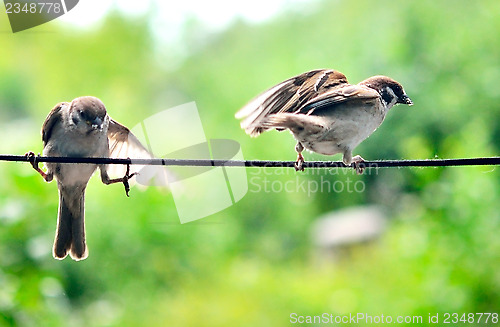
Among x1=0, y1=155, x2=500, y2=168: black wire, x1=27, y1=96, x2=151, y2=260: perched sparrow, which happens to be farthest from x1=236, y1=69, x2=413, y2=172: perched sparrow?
x1=27, y1=96, x2=151, y2=260: perched sparrow

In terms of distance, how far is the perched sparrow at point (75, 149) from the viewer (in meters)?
3.98

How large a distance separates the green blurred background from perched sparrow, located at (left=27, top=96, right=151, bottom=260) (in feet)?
5.11

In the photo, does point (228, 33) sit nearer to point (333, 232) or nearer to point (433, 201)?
point (333, 232)

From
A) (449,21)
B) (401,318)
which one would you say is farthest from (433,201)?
(449,21)

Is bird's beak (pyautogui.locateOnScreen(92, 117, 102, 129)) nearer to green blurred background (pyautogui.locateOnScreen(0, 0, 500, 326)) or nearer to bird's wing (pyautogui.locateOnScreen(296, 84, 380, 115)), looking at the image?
bird's wing (pyautogui.locateOnScreen(296, 84, 380, 115))

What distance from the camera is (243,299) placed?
12.6m

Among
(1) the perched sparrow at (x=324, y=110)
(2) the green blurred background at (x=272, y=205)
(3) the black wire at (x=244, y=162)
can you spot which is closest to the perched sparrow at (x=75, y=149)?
(3) the black wire at (x=244, y=162)

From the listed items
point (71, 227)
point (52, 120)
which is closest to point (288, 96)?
point (52, 120)

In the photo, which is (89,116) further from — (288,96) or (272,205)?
(272,205)

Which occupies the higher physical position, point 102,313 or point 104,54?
point 104,54

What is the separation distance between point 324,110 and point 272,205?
1284 centimetres

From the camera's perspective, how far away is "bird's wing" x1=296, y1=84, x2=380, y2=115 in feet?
12.8

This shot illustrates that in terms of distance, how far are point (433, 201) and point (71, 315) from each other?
17.0 ft

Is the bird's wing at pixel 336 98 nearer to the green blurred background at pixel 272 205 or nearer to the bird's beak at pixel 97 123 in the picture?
the green blurred background at pixel 272 205
